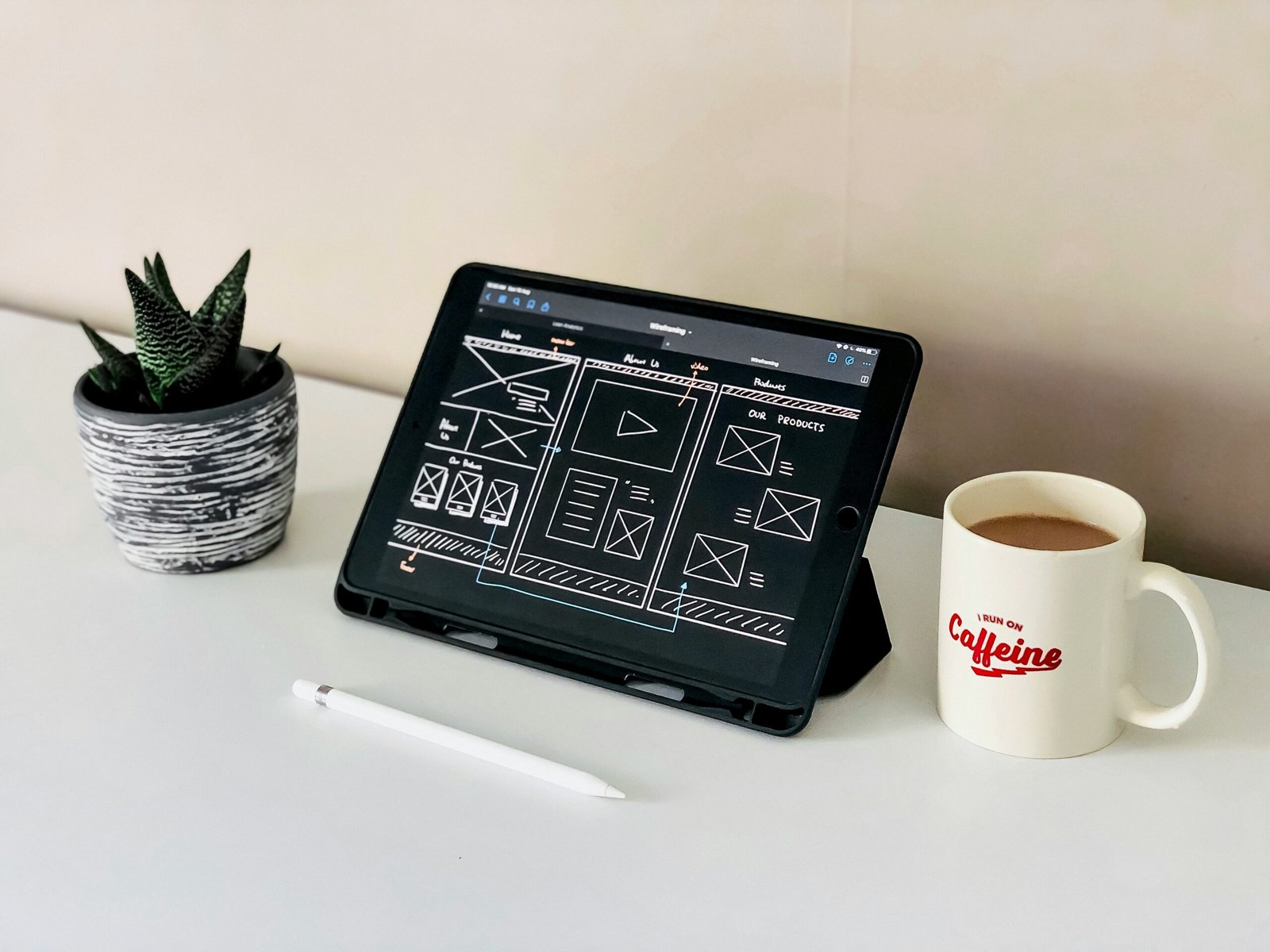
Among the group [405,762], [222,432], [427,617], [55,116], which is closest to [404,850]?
[405,762]

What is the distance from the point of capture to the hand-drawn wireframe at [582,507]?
0.67 m

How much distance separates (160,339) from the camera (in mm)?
705

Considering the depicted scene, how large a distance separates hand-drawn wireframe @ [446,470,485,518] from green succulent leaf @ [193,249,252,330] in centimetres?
18

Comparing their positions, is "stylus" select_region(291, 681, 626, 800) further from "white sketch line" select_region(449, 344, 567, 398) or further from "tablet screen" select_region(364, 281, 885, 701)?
"white sketch line" select_region(449, 344, 567, 398)

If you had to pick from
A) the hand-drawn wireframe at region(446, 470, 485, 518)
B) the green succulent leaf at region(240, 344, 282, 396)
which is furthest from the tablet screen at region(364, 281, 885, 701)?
the green succulent leaf at region(240, 344, 282, 396)

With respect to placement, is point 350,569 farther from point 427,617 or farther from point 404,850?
point 404,850

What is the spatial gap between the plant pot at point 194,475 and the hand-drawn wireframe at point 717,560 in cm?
27

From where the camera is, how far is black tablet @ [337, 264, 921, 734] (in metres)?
0.62

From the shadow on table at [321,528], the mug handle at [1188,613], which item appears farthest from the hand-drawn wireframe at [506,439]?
the mug handle at [1188,613]

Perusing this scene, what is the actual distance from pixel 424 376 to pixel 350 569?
12cm

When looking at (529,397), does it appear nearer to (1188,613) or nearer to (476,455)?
(476,455)

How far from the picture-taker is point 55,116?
3.56 feet

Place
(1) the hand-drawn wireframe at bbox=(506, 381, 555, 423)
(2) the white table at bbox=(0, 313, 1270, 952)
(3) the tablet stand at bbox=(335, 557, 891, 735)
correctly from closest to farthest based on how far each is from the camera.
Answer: (2) the white table at bbox=(0, 313, 1270, 952) → (3) the tablet stand at bbox=(335, 557, 891, 735) → (1) the hand-drawn wireframe at bbox=(506, 381, 555, 423)

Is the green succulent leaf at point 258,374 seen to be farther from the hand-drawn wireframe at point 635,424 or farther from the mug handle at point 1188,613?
the mug handle at point 1188,613
